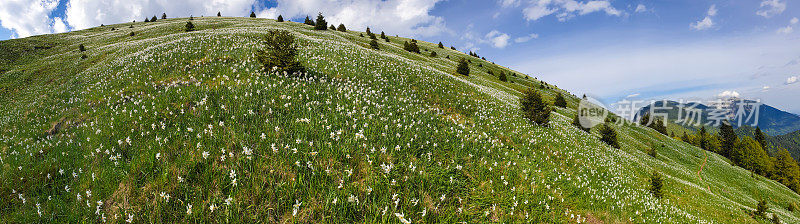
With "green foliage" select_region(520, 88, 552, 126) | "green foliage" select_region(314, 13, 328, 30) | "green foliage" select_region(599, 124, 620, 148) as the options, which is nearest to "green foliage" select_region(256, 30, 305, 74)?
"green foliage" select_region(520, 88, 552, 126)

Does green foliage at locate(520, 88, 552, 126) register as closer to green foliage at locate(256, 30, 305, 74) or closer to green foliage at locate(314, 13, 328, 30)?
green foliage at locate(256, 30, 305, 74)

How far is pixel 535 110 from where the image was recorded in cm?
1555

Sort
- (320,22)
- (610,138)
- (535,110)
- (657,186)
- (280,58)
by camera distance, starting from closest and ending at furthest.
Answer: (280,58), (657,186), (535,110), (610,138), (320,22)

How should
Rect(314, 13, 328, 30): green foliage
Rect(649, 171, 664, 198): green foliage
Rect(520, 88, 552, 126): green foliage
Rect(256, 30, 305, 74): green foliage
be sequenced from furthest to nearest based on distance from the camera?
Rect(314, 13, 328, 30): green foliage, Rect(520, 88, 552, 126): green foliage, Rect(649, 171, 664, 198): green foliage, Rect(256, 30, 305, 74): green foliage

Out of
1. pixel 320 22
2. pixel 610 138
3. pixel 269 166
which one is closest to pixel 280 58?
pixel 269 166

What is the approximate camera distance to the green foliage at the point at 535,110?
1495cm

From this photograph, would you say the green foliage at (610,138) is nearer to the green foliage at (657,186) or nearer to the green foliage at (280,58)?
the green foliage at (657,186)

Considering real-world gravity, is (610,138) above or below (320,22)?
below

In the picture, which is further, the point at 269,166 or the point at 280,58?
the point at 280,58

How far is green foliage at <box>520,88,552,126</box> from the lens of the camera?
49.1 ft

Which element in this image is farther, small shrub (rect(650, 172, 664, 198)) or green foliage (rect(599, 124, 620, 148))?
green foliage (rect(599, 124, 620, 148))

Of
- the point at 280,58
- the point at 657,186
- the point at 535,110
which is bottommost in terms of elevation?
the point at 657,186

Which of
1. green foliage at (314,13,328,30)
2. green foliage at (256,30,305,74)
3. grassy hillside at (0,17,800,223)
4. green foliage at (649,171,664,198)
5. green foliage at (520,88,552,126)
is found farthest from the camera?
green foliage at (314,13,328,30)

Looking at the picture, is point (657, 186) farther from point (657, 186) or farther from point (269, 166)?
point (269, 166)
